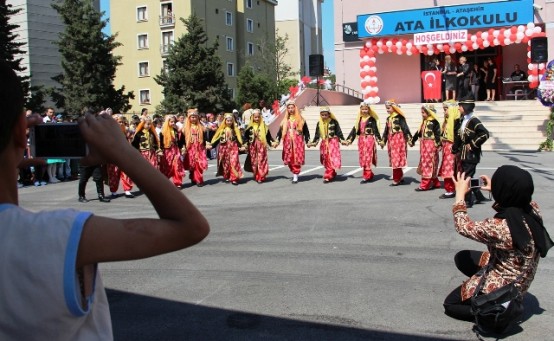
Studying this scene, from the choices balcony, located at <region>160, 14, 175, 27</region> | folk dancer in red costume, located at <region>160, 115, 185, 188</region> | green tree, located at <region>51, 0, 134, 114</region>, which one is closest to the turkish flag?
folk dancer in red costume, located at <region>160, 115, 185, 188</region>

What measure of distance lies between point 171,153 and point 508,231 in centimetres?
1018

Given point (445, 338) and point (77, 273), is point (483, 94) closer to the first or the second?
point (445, 338)

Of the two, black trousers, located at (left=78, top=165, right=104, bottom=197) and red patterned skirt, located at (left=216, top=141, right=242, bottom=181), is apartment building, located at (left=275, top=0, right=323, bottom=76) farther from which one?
black trousers, located at (left=78, top=165, right=104, bottom=197)

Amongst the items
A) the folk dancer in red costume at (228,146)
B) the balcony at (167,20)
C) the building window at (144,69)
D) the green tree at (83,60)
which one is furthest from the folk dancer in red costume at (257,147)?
the building window at (144,69)

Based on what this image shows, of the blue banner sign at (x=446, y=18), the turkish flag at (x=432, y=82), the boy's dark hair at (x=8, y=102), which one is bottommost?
the boy's dark hair at (x=8, y=102)

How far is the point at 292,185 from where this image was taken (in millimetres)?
13648

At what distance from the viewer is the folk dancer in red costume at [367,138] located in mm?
13344

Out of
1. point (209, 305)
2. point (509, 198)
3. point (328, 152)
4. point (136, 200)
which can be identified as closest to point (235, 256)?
point (209, 305)

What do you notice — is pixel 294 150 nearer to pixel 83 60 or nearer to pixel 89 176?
pixel 89 176

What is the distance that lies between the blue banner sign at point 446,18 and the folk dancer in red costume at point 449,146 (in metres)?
17.4

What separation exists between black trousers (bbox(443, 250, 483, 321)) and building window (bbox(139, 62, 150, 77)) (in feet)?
173

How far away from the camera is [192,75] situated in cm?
3938

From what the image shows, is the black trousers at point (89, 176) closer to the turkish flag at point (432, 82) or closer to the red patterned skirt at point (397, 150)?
the red patterned skirt at point (397, 150)

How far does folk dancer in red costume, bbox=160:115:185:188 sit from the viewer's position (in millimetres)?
13609
